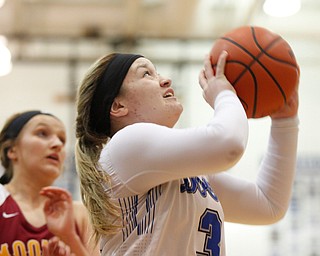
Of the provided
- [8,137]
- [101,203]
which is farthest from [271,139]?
[8,137]

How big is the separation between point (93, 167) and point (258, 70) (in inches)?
26.5

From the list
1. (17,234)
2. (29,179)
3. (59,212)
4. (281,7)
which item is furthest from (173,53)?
(59,212)

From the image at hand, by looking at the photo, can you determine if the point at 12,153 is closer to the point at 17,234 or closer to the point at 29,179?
the point at 29,179

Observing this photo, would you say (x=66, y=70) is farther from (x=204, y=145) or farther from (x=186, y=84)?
(x=204, y=145)

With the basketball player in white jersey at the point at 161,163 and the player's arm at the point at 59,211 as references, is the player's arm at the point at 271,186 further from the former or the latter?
the player's arm at the point at 59,211

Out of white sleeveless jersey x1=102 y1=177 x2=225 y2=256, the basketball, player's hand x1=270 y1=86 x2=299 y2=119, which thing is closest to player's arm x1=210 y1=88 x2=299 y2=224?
player's hand x1=270 y1=86 x2=299 y2=119

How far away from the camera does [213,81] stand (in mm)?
2102

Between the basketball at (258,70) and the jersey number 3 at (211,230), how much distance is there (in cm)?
42

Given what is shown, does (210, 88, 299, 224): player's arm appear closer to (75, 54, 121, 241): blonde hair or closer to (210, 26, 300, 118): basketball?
(210, 26, 300, 118): basketball

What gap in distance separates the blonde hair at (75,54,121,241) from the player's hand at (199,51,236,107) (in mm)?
394

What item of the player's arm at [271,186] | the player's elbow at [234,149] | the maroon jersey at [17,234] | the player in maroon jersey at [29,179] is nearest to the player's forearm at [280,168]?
the player's arm at [271,186]

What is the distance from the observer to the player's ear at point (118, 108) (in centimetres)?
223

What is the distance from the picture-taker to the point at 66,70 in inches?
331

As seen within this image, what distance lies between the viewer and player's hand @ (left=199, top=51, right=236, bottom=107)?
6.81 ft
